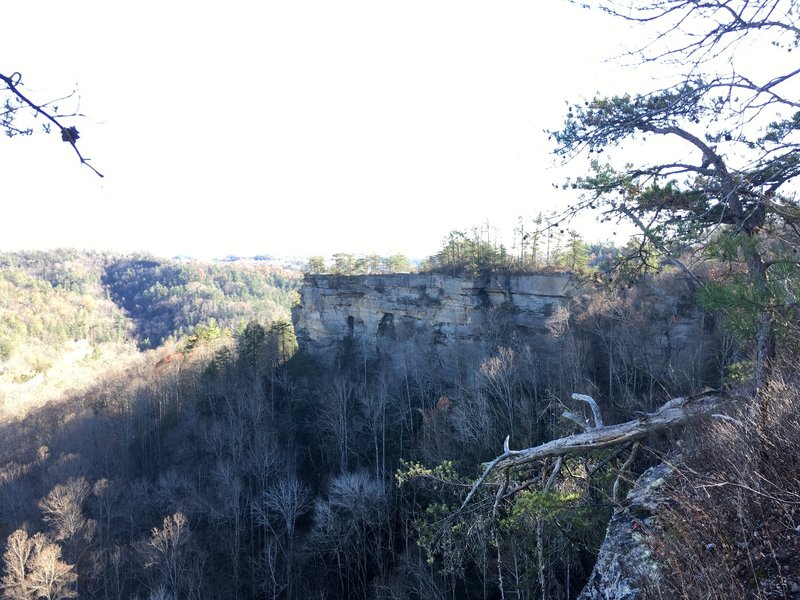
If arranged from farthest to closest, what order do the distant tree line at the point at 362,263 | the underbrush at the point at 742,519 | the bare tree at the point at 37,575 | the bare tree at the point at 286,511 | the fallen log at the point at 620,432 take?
1. the distant tree line at the point at 362,263
2. the bare tree at the point at 286,511
3. the bare tree at the point at 37,575
4. the fallen log at the point at 620,432
5. the underbrush at the point at 742,519

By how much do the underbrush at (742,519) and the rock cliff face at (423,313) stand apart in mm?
18613

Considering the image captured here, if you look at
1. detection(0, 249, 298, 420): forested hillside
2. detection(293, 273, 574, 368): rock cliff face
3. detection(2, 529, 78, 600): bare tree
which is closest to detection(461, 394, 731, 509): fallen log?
detection(2, 529, 78, 600): bare tree

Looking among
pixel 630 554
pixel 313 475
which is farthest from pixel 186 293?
pixel 630 554

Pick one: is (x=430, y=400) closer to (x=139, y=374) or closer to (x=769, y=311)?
(x=769, y=311)

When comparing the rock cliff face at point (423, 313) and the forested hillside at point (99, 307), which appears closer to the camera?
the rock cliff face at point (423, 313)

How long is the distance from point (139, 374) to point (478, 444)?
32912 millimetres

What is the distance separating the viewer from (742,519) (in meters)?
2.56

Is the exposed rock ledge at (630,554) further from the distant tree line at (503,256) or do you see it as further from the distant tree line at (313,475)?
the distant tree line at (503,256)

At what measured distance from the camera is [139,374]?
38.2 m

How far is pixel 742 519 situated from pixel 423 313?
81.8 ft

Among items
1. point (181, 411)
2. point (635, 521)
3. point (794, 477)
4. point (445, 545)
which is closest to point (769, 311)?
point (794, 477)

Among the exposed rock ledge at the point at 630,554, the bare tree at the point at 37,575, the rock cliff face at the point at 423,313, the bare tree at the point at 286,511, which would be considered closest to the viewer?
the exposed rock ledge at the point at 630,554

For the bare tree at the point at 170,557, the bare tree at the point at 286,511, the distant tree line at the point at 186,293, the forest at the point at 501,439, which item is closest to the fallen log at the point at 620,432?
the forest at the point at 501,439

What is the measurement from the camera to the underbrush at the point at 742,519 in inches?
90.7
